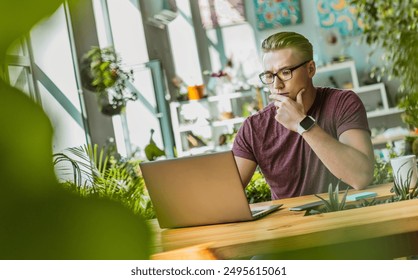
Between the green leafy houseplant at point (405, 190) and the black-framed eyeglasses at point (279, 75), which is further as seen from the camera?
the black-framed eyeglasses at point (279, 75)

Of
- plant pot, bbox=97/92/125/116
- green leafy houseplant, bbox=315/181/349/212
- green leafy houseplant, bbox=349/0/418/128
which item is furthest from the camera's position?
plant pot, bbox=97/92/125/116

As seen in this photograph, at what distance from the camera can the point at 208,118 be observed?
5.88 ft

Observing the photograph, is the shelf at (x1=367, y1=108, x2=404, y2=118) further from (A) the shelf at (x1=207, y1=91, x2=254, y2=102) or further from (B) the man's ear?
(A) the shelf at (x1=207, y1=91, x2=254, y2=102)

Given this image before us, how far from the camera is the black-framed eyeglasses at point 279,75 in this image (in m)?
1.77

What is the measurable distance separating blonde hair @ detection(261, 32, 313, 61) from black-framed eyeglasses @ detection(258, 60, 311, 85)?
0.04 metres

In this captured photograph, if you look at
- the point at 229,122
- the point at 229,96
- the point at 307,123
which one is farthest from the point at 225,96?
the point at 307,123

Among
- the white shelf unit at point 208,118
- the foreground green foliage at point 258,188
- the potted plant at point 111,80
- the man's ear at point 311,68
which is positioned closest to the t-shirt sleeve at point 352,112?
the man's ear at point 311,68

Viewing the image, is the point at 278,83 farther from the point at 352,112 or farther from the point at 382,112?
the point at 382,112

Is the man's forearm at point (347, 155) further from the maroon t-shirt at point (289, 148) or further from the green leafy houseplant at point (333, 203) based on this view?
the green leafy houseplant at point (333, 203)

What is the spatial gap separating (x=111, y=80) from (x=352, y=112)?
761 mm

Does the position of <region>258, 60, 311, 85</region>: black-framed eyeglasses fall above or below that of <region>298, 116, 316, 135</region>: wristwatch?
above

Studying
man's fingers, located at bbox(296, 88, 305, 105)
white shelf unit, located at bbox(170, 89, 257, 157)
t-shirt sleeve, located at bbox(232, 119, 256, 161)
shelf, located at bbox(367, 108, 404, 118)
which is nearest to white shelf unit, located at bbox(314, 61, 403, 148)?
shelf, located at bbox(367, 108, 404, 118)

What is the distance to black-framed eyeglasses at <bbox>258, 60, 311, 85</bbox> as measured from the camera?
1.77m

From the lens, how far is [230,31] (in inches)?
66.2
